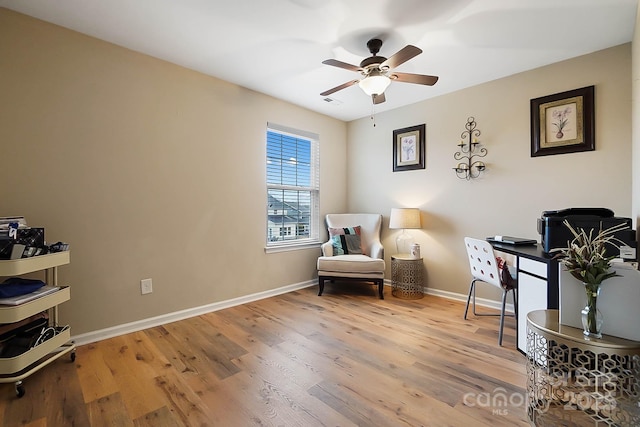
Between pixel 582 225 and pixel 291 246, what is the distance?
292 centimetres

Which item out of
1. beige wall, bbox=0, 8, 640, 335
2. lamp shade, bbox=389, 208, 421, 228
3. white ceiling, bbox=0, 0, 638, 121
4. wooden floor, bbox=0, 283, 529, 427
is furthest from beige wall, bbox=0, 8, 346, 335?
lamp shade, bbox=389, 208, 421, 228

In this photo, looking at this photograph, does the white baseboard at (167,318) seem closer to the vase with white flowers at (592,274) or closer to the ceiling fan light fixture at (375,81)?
the ceiling fan light fixture at (375,81)

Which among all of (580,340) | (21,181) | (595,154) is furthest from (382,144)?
(21,181)

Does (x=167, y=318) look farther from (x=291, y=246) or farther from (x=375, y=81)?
(x=375, y=81)

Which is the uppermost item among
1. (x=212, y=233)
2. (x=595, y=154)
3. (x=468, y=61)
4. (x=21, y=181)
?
(x=468, y=61)

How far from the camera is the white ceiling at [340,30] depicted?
6.56 feet

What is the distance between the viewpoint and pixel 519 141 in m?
3.01

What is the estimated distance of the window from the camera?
3719 mm

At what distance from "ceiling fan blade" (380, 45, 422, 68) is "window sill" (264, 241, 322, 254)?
238cm

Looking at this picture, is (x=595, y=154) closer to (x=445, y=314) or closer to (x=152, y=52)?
(x=445, y=314)

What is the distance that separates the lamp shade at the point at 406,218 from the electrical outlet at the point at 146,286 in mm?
2770

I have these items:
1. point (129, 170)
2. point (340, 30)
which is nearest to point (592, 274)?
point (340, 30)

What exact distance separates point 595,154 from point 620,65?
764mm

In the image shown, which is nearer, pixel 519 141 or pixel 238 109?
pixel 519 141
